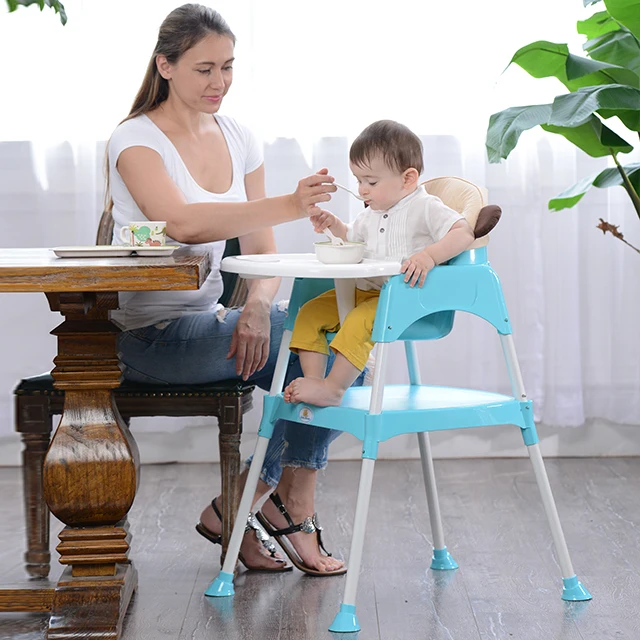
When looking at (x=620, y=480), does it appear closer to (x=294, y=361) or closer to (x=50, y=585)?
(x=294, y=361)

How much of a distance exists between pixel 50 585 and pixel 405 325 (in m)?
0.79

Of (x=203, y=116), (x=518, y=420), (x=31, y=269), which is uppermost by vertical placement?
(x=203, y=116)

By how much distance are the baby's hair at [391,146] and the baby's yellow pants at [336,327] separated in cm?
25

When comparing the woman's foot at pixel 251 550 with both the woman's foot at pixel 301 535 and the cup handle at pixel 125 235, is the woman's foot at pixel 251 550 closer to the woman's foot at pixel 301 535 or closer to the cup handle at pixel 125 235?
the woman's foot at pixel 301 535

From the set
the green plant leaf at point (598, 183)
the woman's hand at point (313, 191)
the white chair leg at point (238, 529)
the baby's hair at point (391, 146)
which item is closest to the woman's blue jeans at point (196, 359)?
the white chair leg at point (238, 529)

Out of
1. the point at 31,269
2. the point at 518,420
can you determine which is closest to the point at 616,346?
the point at 518,420

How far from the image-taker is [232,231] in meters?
1.90

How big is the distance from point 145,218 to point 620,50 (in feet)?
3.87

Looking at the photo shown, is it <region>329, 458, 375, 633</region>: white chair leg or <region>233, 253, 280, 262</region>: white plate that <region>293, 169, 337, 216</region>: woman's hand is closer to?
<region>233, 253, 280, 262</region>: white plate

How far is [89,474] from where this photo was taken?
64.6 inches

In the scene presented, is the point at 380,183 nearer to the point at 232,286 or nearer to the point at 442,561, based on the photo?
the point at 232,286

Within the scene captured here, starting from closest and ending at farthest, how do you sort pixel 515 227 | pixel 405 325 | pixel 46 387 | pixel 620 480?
pixel 405 325
pixel 46 387
pixel 620 480
pixel 515 227

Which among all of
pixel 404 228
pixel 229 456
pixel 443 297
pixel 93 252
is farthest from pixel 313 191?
pixel 229 456

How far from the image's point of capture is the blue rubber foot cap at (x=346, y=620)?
5.48 ft
